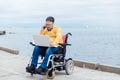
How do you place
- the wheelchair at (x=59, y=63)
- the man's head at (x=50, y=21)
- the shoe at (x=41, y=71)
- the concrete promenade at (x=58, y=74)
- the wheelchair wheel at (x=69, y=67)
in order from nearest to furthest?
the shoe at (x=41, y=71), the wheelchair at (x=59, y=63), the concrete promenade at (x=58, y=74), the man's head at (x=50, y=21), the wheelchair wheel at (x=69, y=67)

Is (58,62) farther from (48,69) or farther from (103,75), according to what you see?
Result: (103,75)

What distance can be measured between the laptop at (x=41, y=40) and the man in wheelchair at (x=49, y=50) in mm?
105

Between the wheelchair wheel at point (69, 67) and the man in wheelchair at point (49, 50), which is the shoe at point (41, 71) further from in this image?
the wheelchair wheel at point (69, 67)

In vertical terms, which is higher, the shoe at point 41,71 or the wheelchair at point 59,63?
the wheelchair at point 59,63

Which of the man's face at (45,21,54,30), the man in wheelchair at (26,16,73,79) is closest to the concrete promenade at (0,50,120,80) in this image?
the man in wheelchair at (26,16,73,79)

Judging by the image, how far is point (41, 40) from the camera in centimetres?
879

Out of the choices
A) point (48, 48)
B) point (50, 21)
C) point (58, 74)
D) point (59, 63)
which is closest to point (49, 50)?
point (48, 48)

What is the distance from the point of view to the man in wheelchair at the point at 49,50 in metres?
8.63

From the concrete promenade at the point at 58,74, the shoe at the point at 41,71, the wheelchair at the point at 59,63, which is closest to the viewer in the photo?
the shoe at the point at 41,71

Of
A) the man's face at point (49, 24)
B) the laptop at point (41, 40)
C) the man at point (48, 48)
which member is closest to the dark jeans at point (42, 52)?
the man at point (48, 48)

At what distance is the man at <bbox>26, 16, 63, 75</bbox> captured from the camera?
8.63 m

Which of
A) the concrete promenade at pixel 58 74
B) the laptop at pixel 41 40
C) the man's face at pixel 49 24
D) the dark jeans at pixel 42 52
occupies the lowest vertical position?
the concrete promenade at pixel 58 74

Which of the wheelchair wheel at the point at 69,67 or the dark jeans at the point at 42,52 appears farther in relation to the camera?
the wheelchair wheel at the point at 69,67

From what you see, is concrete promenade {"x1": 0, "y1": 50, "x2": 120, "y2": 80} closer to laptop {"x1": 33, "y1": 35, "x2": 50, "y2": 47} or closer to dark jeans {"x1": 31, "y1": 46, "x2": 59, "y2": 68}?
dark jeans {"x1": 31, "y1": 46, "x2": 59, "y2": 68}
